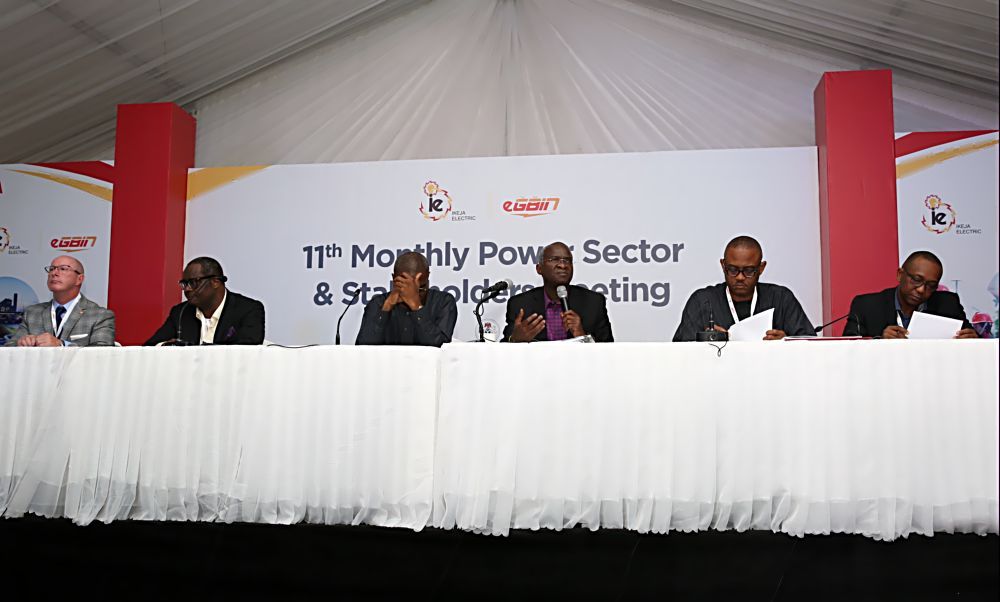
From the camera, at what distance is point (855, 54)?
5.14 meters

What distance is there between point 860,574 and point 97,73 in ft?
16.1

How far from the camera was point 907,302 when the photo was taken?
149 inches

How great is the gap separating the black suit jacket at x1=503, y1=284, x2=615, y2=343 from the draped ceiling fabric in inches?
58.2

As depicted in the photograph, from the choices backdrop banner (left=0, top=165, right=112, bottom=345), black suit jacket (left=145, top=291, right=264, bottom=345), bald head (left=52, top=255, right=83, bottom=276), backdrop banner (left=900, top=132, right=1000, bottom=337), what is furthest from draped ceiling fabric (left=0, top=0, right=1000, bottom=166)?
black suit jacket (left=145, top=291, right=264, bottom=345)

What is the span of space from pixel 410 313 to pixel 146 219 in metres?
2.09

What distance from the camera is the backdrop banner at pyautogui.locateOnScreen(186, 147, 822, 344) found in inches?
194

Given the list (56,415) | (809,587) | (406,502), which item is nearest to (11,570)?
(56,415)

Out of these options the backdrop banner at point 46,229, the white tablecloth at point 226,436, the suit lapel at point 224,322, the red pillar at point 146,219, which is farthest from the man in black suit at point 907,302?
the backdrop banner at point 46,229

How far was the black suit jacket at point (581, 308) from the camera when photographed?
4.20 metres

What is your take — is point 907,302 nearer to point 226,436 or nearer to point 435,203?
point 435,203

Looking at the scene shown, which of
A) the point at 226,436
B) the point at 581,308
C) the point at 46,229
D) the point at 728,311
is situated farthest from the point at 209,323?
the point at 728,311

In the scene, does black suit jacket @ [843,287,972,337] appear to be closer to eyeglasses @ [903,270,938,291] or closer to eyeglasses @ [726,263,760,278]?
eyeglasses @ [903,270,938,291]

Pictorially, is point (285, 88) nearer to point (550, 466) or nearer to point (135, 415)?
point (135, 415)

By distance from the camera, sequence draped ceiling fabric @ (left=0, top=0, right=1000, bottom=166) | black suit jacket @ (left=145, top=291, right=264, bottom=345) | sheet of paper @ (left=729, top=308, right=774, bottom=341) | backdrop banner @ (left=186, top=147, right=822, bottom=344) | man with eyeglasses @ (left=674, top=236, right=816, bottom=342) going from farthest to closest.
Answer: draped ceiling fabric @ (left=0, top=0, right=1000, bottom=166) → backdrop banner @ (left=186, top=147, right=822, bottom=344) → black suit jacket @ (left=145, top=291, right=264, bottom=345) → man with eyeglasses @ (left=674, top=236, right=816, bottom=342) → sheet of paper @ (left=729, top=308, right=774, bottom=341)
